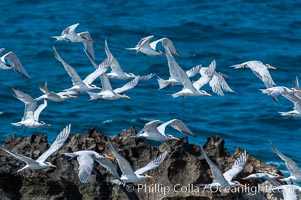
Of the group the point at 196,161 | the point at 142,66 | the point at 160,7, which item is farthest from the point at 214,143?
the point at 160,7

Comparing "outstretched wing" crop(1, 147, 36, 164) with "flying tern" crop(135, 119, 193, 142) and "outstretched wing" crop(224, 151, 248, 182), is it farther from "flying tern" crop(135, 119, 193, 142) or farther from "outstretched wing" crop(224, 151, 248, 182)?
"outstretched wing" crop(224, 151, 248, 182)

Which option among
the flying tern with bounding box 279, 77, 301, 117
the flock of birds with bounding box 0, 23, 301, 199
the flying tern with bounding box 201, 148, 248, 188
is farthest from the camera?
the flying tern with bounding box 279, 77, 301, 117

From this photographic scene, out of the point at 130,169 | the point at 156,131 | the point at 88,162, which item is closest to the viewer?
the point at 88,162

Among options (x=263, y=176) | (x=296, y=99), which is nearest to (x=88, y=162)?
(x=263, y=176)

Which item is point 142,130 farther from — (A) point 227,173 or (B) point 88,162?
(B) point 88,162

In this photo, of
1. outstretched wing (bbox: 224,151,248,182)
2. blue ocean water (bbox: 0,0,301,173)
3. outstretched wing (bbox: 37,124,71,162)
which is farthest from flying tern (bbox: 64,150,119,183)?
blue ocean water (bbox: 0,0,301,173)

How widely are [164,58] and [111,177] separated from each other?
21981mm

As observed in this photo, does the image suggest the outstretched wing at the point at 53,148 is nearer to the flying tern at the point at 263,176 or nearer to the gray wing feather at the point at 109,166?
the gray wing feather at the point at 109,166

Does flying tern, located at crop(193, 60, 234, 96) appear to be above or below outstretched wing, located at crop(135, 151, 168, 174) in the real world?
below

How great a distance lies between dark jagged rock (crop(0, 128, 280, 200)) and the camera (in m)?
21.5

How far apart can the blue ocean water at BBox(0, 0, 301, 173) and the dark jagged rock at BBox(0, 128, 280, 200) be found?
7469 millimetres

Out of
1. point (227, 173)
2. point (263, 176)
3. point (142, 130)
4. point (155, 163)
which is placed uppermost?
point (155, 163)

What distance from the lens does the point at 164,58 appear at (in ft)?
144

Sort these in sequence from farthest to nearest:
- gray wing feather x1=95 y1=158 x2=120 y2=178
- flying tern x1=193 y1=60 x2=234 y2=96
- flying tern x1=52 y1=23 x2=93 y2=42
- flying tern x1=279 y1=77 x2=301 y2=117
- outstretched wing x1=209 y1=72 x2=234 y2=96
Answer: flying tern x1=52 y1=23 x2=93 y2=42 < outstretched wing x1=209 y1=72 x2=234 y2=96 < flying tern x1=193 y1=60 x2=234 y2=96 < flying tern x1=279 y1=77 x2=301 y2=117 < gray wing feather x1=95 y1=158 x2=120 y2=178
